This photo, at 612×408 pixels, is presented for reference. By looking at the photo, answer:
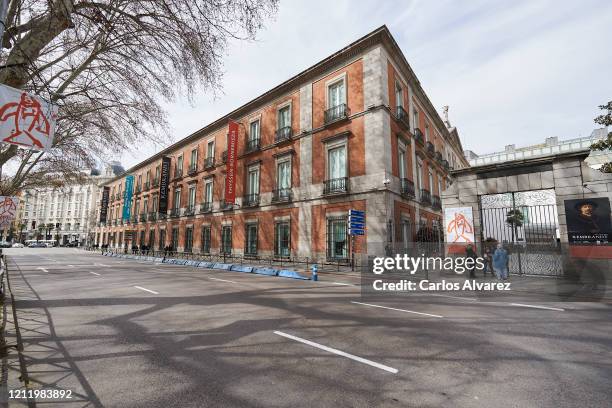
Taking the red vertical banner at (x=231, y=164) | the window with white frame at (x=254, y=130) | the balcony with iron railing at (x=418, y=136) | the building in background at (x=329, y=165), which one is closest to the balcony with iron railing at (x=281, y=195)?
the building in background at (x=329, y=165)

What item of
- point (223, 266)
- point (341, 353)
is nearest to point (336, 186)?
point (223, 266)

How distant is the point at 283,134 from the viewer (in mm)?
21953

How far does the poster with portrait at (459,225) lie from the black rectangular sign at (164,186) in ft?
98.1

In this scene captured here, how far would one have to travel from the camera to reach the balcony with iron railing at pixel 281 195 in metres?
20.6

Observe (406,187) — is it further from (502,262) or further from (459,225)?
(502,262)

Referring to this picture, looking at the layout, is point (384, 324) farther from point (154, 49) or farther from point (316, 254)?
point (316, 254)

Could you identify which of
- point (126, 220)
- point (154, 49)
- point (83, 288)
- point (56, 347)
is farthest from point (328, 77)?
point (126, 220)

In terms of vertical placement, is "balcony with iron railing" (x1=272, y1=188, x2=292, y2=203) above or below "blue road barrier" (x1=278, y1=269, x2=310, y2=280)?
above

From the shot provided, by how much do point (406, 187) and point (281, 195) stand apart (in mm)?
8826

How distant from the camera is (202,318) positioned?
6246mm

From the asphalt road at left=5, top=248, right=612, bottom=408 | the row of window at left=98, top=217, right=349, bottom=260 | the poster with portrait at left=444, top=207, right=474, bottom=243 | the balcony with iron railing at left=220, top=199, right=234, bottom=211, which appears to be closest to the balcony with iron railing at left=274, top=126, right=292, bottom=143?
the row of window at left=98, top=217, right=349, bottom=260

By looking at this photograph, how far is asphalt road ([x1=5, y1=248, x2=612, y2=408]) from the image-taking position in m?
3.13

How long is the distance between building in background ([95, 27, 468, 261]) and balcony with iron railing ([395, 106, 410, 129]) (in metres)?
0.12

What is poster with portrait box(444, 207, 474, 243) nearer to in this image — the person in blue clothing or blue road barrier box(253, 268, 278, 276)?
the person in blue clothing
